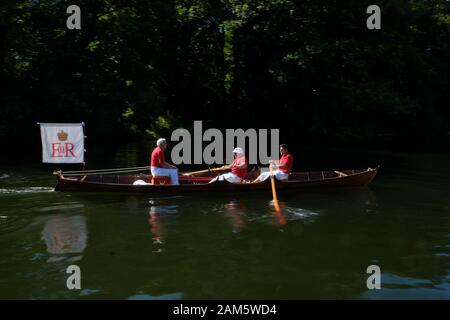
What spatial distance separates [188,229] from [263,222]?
89.4 inches

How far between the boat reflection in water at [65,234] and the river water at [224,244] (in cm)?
3

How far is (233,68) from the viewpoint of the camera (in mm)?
46281

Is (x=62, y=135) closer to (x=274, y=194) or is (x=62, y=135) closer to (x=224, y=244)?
(x=274, y=194)

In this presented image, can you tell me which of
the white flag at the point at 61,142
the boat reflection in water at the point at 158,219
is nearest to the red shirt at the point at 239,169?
the boat reflection in water at the point at 158,219

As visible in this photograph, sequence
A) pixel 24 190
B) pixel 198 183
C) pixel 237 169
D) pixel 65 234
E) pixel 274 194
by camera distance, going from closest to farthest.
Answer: pixel 65 234, pixel 274 194, pixel 24 190, pixel 237 169, pixel 198 183

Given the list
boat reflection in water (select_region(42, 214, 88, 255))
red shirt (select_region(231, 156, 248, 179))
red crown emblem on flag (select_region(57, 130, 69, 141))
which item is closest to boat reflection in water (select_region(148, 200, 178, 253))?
boat reflection in water (select_region(42, 214, 88, 255))

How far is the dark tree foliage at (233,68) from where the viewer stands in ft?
111

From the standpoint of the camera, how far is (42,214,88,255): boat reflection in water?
1130cm

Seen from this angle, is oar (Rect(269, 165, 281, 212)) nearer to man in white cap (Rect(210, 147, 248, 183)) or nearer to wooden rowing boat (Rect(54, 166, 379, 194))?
wooden rowing boat (Rect(54, 166, 379, 194))

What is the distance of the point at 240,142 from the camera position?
4203cm

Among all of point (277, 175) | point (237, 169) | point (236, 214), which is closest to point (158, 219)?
point (236, 214)

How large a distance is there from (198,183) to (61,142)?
5.47 meters
